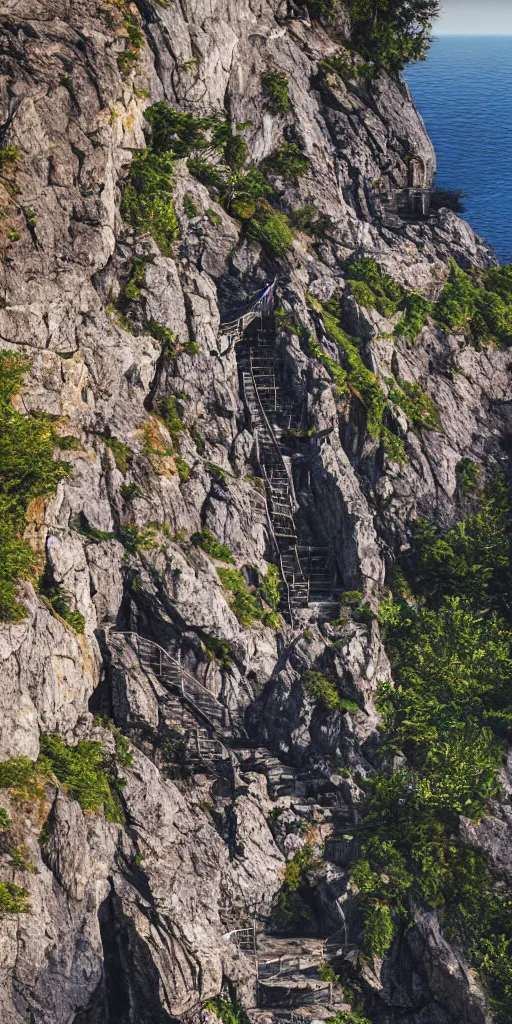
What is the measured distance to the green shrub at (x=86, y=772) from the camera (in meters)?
41.4

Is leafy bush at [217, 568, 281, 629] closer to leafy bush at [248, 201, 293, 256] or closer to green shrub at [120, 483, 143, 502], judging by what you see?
green shrub at [120, 483, 143, 502]

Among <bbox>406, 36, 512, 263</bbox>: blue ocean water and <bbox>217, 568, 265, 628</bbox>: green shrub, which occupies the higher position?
<bbox>406, 36, 512, 263</bbox>: blue ocean water

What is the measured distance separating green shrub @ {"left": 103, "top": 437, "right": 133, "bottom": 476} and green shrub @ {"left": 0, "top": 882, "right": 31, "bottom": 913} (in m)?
15.9

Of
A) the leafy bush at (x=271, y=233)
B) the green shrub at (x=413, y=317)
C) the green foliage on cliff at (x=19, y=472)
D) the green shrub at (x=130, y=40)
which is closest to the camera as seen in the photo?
the green foliage on cliff at (x=19, y=472)

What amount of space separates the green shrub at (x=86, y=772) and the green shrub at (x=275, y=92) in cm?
3096

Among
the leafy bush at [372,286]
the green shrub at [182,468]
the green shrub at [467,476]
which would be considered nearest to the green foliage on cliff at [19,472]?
the green shrub at [182,468]

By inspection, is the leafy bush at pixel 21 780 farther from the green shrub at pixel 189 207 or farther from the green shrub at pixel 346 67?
the green shrub at pixel 346 67

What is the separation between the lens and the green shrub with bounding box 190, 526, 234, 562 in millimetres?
48422

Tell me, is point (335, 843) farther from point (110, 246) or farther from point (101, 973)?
point (110, 246)

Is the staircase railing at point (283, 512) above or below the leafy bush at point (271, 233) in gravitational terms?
below

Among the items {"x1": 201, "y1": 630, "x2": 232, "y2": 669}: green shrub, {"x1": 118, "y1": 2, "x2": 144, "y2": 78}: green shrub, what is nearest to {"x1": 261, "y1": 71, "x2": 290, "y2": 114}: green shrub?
{"x1": 118, "y1": 2, "x2": 144, "y2": 78}: green shrub

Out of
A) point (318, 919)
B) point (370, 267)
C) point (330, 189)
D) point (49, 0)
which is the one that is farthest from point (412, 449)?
point (49, 0)

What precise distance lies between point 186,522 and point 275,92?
22.1 meters

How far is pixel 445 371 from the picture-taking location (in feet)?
187
